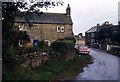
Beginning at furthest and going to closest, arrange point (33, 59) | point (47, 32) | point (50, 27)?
point (50, 27)
point (47, 32)
point (33, 59)

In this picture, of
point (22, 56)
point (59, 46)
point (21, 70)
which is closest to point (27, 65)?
point (22, 56)

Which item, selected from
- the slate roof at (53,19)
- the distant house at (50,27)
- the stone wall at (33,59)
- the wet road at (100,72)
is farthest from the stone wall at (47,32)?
the stone wall at (33,59)

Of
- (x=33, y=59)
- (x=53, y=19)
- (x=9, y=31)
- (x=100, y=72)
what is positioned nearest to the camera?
(x=9, y=31)

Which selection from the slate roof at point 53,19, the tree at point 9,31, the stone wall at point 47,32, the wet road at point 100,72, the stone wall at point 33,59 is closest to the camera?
the tree at point 9,31

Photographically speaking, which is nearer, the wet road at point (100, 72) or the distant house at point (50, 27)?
the wet road at point (100, 72)

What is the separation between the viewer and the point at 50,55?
23.0 m

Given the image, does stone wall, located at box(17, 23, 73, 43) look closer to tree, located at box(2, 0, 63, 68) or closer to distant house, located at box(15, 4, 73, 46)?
distant house, located at box(15, 4, 73, 46)

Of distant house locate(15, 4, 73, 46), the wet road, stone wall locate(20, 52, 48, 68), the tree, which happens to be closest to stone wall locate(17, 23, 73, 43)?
distant house locate(15, 4, 73, 46)

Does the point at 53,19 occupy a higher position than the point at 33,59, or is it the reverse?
the point at 53,19

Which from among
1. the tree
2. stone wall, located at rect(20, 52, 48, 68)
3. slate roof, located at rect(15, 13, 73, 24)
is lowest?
stone wall, located at rect(20, 52, 48, 68)

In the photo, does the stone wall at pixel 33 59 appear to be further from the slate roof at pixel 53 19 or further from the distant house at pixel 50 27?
the slate roof at pixel 53 19

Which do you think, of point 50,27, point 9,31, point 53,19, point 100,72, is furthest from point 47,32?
point 9,31

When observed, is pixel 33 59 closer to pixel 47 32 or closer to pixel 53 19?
pixel 47 32

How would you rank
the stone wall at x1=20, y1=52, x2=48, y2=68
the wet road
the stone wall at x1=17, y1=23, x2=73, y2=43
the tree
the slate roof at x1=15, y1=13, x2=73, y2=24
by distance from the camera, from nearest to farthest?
the tree → the stone wall at x1=20, y1=52, x2=48, y2=68 → the wet road → the stone wall at x1=17, y1=23, x2=73, y2=43 → the slate roof at x1=15, y1=13, x2=73, y2=24
